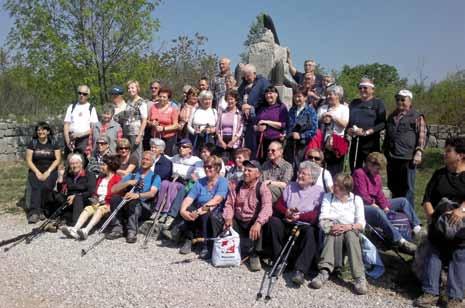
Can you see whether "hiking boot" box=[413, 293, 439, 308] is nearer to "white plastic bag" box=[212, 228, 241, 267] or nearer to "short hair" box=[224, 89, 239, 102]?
"white plastic bag" box=[212, 228, 241, 267]

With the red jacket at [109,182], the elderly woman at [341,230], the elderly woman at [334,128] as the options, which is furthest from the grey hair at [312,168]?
the red jacket at [109,182]

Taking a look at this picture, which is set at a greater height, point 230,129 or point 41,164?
point 230,129

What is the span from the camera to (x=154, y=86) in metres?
7.32

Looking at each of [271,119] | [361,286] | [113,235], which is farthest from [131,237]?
[361,286]

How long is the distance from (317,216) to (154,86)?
153 inches

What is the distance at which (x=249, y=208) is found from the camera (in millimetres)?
4898

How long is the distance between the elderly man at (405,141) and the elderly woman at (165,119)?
3142 mm

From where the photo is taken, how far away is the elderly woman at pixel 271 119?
5.98 m

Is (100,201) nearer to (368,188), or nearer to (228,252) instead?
(228,252)

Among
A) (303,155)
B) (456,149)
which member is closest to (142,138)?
(303,155)

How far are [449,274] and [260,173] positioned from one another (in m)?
2.21

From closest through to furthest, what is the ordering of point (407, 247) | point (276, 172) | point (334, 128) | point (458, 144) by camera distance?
point (458, 144)
point (407, 247)
point (276, 172)
point (334, 128)

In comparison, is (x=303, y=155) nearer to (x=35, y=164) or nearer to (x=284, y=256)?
(x=284, y=256)

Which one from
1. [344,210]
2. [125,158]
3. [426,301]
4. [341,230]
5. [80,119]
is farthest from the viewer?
[80,119]
